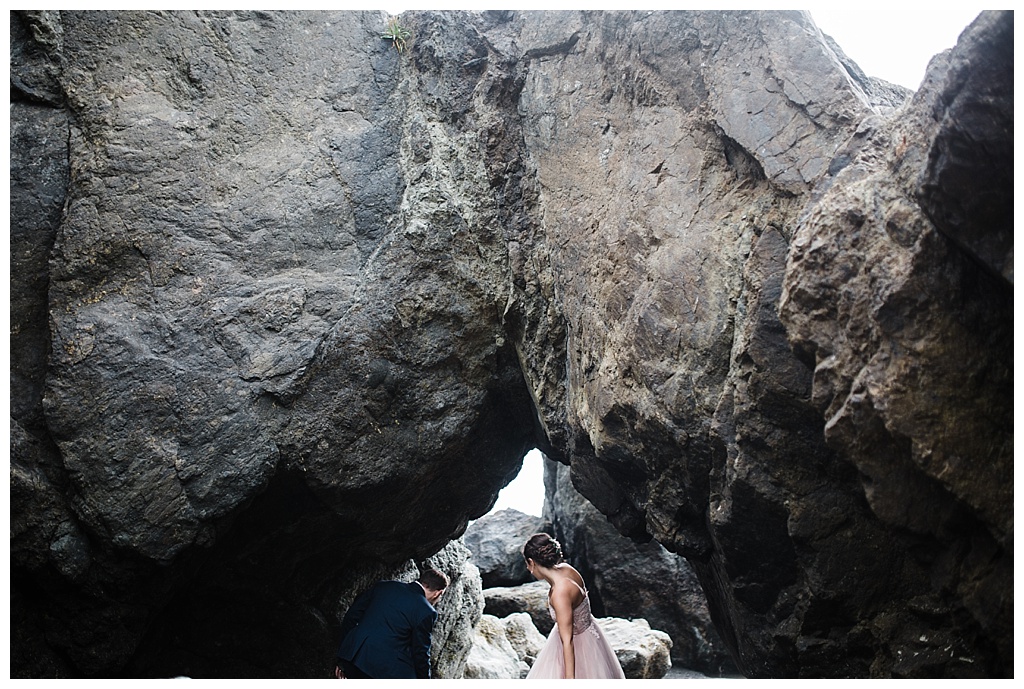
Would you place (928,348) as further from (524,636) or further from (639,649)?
(524,636)

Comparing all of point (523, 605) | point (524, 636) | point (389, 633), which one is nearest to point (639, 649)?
point (524, 636)

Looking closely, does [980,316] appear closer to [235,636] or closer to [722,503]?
[722,503]

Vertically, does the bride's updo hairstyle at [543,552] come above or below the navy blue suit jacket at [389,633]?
above

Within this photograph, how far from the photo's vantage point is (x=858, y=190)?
316 cm

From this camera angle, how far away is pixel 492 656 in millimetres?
7305

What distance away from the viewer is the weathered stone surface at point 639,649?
697cm

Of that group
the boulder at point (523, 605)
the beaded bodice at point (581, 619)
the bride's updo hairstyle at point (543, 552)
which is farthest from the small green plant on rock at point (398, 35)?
the boulder at point (523, 605)

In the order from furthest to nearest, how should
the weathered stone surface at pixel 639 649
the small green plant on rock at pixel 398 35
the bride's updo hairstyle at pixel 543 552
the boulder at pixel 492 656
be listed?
the weathered stone surface at pixel 639 649 → the boulder at pixel 492 656 → the small green plant on rock at pixel 398 35 → the bride's updo hairstyle at pixel 543 552

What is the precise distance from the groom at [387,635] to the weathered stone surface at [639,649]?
234 cm

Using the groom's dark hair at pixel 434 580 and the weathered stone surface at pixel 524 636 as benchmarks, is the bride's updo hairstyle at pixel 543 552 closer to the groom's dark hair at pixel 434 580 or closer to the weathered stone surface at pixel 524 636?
the groom's dark hair at pixel 434 580

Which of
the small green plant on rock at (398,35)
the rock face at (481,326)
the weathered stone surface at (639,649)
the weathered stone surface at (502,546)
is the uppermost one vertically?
the small green plant on rock at (398,35)

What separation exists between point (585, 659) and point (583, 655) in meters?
0.03

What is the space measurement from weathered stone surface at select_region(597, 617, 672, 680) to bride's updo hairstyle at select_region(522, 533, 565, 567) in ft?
6.21

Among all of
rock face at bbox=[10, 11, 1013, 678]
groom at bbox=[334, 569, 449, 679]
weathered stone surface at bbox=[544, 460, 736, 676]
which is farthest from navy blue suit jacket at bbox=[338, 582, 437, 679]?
weathered stone surface at bbox=[544, 460, 736, 676]
